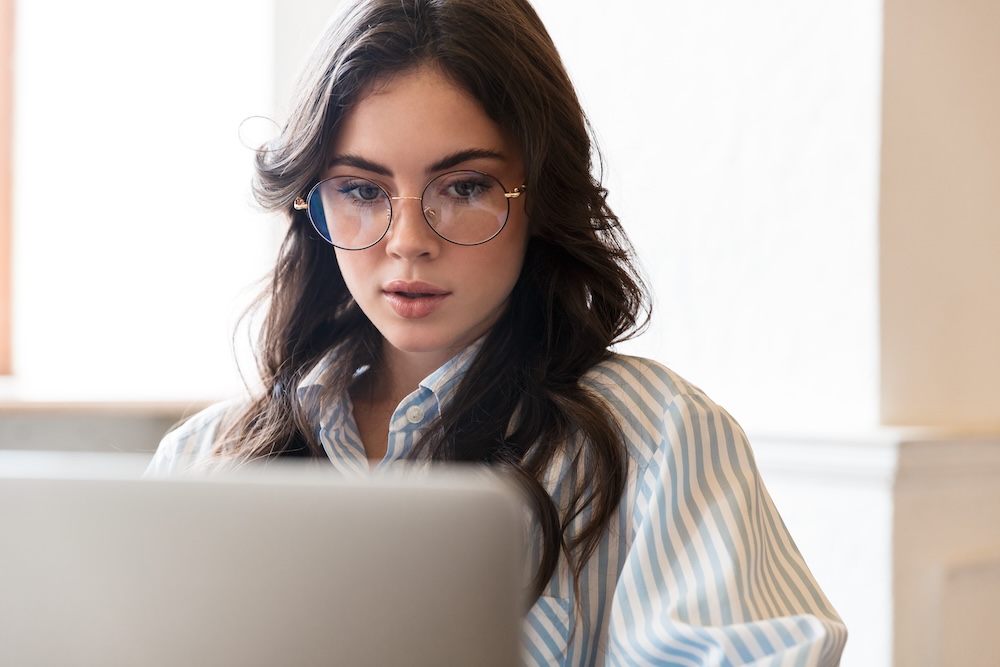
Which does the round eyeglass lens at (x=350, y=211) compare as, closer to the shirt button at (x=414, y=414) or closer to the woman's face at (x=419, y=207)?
the woman's face at (x=419, y=207)

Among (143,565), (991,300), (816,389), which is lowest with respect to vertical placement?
(816,389)

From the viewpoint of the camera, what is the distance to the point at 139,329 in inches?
98.3

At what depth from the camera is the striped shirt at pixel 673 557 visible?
789 mm

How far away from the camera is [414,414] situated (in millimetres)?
1125

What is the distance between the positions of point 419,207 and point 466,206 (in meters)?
0.05

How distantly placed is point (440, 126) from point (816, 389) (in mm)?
922

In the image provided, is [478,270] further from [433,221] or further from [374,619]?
[374,619]

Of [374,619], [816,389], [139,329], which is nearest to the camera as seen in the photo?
[374,619]

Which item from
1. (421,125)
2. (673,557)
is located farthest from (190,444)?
(673,557)

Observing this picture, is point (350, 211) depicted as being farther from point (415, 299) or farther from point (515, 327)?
point (515, 327)

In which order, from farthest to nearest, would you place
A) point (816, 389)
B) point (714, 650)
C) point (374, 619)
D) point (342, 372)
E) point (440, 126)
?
1. point (816, 389)
2. point (342, 372)
3. point (440, 126)
4. point (714, 650)
5. point (374, 619)

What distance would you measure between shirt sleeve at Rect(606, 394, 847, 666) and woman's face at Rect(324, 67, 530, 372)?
0.24 metres

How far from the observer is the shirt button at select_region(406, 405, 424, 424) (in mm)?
1123

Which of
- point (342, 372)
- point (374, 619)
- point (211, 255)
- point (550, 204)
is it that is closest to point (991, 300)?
point (550, 204)
